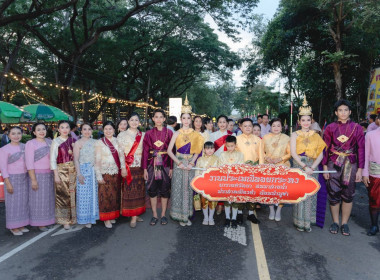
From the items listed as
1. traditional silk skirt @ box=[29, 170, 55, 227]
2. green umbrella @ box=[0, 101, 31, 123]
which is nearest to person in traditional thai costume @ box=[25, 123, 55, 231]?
traditional silk skirt @ box=[29, 170, 55, 227]

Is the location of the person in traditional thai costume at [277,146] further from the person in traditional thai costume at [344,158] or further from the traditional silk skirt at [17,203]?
the traditional silk skirt at [17,203]

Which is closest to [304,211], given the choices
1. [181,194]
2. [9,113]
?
[181,194]

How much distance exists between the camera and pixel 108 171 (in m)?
4.43

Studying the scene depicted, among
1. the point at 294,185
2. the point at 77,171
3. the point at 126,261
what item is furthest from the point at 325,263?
the point at 77,171

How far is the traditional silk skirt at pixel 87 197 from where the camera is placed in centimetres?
437

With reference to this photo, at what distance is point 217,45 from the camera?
22047 millimetres

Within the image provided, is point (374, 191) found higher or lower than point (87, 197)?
higher

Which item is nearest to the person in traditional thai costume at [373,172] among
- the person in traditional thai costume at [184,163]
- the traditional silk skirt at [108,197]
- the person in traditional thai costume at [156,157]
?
the person in traditional thai costume at [184,163]

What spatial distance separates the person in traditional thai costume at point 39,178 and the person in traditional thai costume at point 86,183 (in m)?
0.45

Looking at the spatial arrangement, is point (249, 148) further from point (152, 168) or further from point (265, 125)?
point (265, 125)

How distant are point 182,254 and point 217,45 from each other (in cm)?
2085

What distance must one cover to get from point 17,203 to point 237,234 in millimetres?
3488

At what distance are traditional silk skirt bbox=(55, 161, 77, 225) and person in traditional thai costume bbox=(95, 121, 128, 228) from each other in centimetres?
41

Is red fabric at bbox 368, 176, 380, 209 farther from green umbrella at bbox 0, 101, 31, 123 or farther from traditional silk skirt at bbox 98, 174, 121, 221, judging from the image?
green umbrella at bbox 0, 101, 31, 123
